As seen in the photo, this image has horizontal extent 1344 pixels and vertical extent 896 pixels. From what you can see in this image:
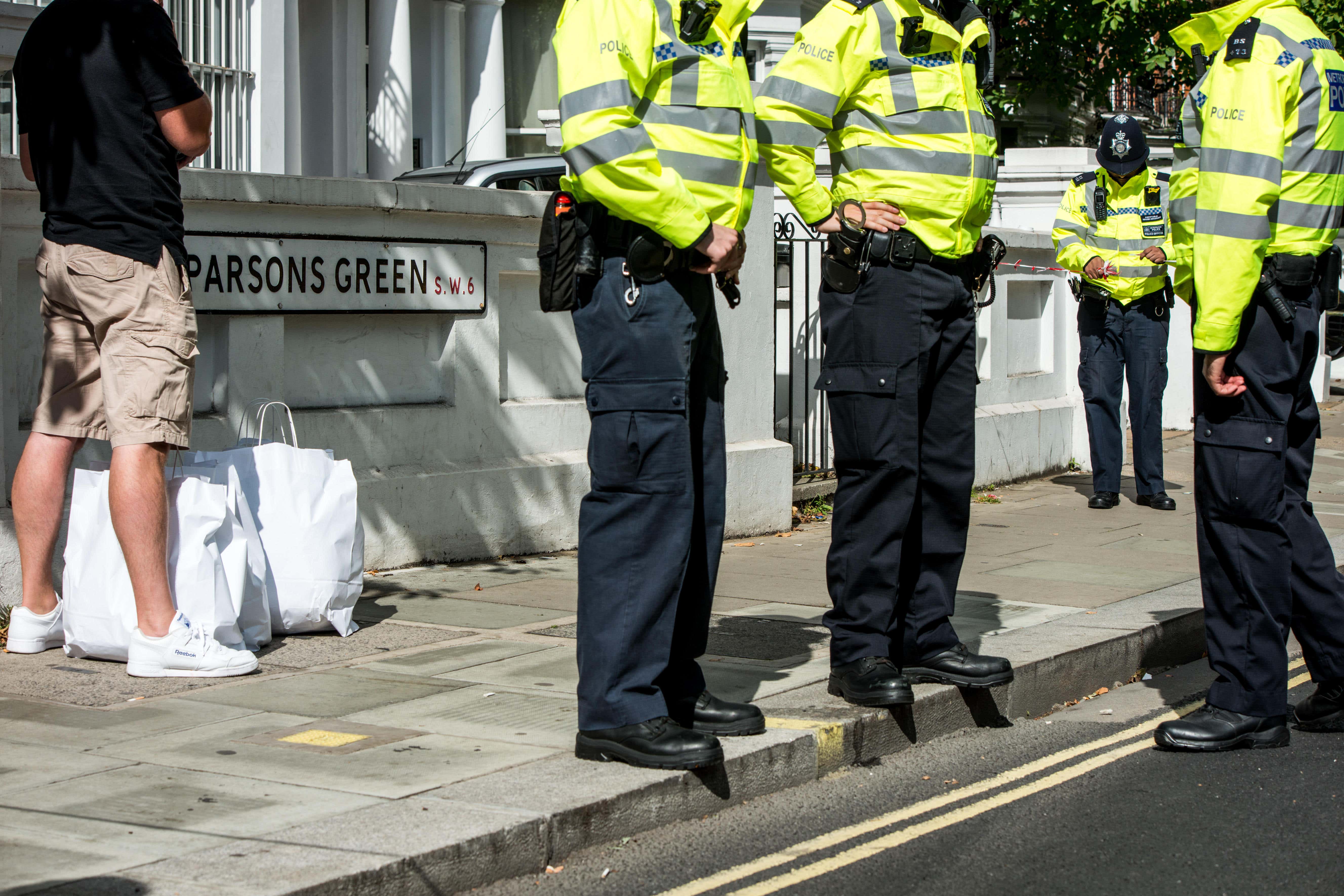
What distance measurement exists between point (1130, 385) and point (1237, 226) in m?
5.54

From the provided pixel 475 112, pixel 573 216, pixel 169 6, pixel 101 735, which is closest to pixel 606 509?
pixel 573 216

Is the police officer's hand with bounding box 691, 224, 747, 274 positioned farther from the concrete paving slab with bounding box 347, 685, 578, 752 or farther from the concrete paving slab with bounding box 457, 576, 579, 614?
the concrete paving slab with bounding box 457, 576, 579, 614

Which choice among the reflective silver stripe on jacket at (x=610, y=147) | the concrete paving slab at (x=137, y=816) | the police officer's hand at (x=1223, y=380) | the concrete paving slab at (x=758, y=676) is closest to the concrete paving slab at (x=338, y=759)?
the concrete paving slab at (x=137, y=816)

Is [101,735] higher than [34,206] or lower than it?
lower

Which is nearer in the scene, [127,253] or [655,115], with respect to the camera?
[655,115]

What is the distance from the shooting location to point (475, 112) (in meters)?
16.6

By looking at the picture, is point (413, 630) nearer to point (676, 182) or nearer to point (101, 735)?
point (101, 735)

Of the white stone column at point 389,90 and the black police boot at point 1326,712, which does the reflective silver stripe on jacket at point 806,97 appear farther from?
the white stone column at point 389,90

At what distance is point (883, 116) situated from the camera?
15.7 feet

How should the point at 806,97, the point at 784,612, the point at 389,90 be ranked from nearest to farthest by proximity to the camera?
the point at 806,97
the point at 784,612
the point at 389,90

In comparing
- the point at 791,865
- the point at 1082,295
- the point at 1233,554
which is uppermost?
the point at 1082,295

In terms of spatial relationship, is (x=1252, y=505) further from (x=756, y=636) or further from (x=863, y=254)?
(x=756, y=636)

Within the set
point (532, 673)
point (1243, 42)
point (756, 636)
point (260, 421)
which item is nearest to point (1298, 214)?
point (1243, 42)

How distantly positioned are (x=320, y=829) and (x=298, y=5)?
12.5 m
